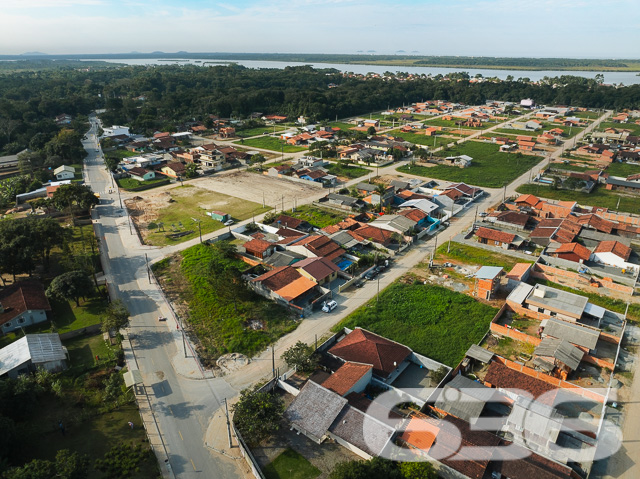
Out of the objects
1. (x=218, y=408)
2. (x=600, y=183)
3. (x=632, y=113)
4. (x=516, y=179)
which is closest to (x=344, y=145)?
(x=516, y=179)

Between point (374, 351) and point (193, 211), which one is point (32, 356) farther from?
point (193, 211)

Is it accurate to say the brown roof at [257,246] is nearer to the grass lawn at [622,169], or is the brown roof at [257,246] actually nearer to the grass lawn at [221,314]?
the grass lawn at [221,314]

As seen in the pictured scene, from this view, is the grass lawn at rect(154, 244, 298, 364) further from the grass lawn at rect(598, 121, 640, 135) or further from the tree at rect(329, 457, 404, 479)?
the grass lawn at rect(598, 121, 640, 135)

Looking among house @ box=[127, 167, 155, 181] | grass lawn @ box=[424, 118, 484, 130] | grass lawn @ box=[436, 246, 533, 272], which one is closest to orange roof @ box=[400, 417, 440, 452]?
grass lawn @ box=[436, 246, 533, 272]

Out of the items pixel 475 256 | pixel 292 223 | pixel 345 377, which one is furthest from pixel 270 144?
pixel 345 377

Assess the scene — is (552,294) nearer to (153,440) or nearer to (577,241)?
(577,241)

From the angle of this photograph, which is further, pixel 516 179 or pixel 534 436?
pixel 516 179
